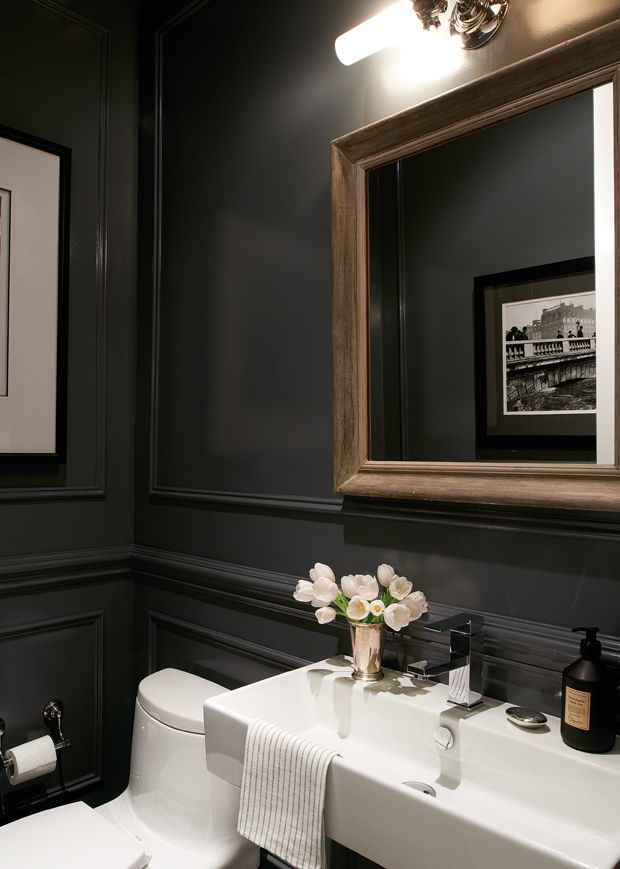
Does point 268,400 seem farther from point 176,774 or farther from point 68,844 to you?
point 68,844

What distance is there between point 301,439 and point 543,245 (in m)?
0.66

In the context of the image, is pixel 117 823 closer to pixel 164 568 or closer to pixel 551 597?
pixel 164 568

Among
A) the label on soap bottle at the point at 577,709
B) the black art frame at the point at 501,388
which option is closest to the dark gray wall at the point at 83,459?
the black art frame at the point at 501,388

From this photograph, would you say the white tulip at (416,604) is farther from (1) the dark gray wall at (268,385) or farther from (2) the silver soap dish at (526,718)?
(2) the silver soap dish at (526,718)

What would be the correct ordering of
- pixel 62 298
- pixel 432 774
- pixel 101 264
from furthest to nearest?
pixel 101 264
pixel 62 298
pixel 432 774

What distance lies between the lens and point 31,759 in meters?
1.63

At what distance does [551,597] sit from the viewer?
1.12 meters

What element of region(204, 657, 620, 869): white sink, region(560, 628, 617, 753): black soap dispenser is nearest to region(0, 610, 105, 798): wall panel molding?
region(204, 657, 620, 869): white sink

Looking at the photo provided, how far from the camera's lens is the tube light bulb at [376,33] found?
1.28 metres

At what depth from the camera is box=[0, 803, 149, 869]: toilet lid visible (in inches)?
48.9

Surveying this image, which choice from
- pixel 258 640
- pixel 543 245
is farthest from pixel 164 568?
pixel 543 245

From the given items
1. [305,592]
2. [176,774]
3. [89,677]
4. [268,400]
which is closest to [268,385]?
[268,400]

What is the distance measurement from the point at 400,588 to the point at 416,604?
0.04 meters

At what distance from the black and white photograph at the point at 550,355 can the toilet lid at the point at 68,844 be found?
106 cm
